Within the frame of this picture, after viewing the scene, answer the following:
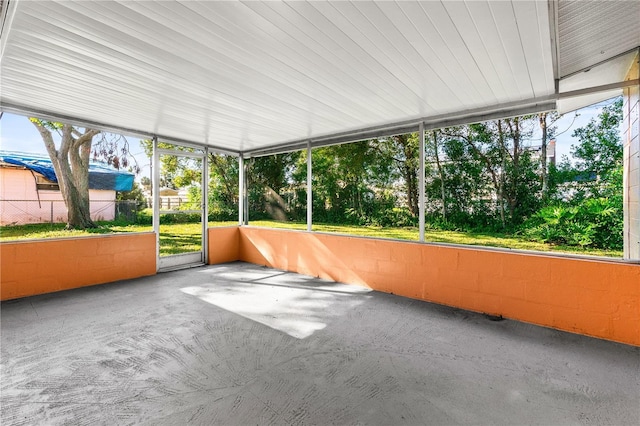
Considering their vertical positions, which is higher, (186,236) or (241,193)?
(241,193)

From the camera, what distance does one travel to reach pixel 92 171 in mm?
7262

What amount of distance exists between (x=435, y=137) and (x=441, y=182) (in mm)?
1308

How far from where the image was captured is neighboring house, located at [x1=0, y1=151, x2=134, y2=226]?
5945 millimetres

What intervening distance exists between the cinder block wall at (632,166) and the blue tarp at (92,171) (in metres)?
9.41

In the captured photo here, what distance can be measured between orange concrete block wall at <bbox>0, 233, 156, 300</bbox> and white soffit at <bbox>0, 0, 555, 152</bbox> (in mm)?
1909

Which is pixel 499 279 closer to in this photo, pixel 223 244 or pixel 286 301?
pixel 286 301

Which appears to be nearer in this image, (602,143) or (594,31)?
(594,31)

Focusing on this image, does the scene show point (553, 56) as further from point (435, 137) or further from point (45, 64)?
point (435, 137)

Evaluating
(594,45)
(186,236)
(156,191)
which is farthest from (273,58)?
(186,236)

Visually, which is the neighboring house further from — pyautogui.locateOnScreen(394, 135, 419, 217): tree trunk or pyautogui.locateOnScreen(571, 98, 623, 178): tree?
pyautogui.locateOnScreen(571, 98, 623, 178): tree

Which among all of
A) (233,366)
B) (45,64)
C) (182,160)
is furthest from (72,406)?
(182,160)

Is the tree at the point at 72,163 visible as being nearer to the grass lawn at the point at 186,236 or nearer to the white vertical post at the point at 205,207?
the grass lawn at the point at 186,236

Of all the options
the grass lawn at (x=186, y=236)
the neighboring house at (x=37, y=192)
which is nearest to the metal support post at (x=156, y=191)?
the grass lawn at (x=186, y=236)

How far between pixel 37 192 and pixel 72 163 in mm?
967
